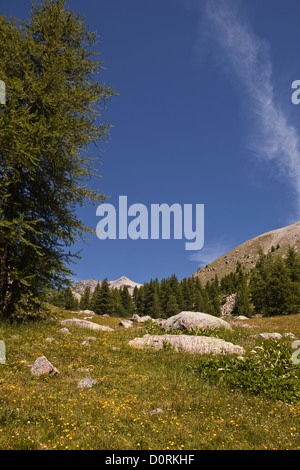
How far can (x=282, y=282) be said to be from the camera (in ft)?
180

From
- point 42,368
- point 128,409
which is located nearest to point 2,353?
point 42,368

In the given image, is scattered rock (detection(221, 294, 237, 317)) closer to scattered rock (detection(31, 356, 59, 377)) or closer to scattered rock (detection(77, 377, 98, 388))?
scattered rock (detection(77, 377, 98, 388))

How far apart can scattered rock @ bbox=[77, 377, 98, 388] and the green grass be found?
6.8 inches

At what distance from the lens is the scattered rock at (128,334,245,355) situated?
1145 cm

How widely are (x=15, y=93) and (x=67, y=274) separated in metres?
8.85

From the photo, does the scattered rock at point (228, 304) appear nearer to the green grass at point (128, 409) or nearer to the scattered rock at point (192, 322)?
the scattered rock at point (192, 322)

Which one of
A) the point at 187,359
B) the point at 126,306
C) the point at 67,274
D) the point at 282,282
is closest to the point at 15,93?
the point at 67,274

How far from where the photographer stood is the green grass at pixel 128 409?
15.0 feet

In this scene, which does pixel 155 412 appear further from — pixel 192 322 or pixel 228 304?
pixel 228 304

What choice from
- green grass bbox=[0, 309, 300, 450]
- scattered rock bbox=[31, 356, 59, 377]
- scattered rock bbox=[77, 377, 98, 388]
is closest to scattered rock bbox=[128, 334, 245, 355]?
green grass bbox=[0, 309, 300, 450]

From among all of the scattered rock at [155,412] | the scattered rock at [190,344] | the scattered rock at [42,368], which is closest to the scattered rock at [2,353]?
the scattered rock at [42,368]

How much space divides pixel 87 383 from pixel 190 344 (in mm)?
6320
